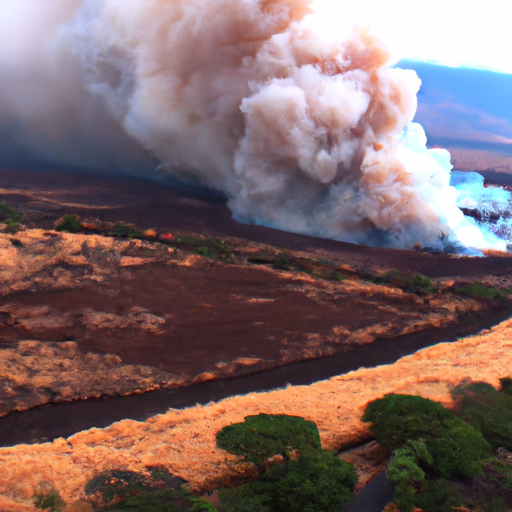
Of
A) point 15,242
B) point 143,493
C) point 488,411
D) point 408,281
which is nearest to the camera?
point 143,493

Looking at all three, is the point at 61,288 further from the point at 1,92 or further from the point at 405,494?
the point at 1,92

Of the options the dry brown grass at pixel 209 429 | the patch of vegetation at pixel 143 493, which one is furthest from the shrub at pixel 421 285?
the patch of vegetation at pixel 143 493

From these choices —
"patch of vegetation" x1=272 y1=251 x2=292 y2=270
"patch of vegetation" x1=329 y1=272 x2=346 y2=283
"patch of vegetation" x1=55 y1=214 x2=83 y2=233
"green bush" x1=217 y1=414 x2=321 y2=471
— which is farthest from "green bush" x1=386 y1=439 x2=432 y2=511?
"patch of vegetation" x1=55 y1=214 x2=83 y2=233

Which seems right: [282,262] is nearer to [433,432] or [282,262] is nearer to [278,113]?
[278,113]

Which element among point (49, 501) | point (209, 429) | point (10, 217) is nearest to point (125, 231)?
point (10, 217)

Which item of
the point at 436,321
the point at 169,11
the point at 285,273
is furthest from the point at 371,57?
the point at 436,321

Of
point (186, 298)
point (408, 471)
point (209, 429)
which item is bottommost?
point (209, 429)
